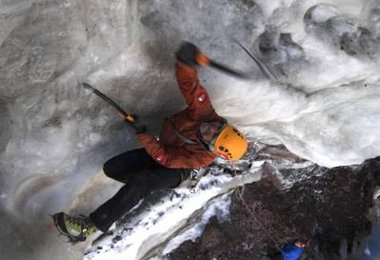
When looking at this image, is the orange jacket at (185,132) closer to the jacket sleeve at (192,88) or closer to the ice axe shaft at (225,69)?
the jacket sleeve at (192,88)

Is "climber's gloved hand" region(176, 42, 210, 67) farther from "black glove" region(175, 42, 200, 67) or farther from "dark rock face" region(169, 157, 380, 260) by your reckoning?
"dark rock face" region(169, 157, 380, 260)

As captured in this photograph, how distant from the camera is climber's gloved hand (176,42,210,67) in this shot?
12.0 feet

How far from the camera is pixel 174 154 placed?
14.0 feet

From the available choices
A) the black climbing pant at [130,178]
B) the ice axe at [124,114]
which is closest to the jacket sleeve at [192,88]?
the ice axe at [124,114]

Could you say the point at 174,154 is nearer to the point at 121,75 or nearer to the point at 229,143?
the point at 229,143

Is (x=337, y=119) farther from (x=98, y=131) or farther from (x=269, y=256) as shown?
(x=269, y=256)

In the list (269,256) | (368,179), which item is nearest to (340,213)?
(368,179)

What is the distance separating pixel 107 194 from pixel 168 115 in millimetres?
1120

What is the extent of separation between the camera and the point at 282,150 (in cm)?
671

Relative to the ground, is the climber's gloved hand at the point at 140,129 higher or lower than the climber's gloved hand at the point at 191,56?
lower

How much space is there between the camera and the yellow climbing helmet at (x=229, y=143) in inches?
153

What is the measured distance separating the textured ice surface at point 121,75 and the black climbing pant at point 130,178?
→ 171mm

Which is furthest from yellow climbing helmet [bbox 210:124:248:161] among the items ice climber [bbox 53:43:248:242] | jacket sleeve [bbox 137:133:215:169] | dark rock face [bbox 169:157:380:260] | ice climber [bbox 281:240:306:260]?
ice climber [bbox 281:240:306:260]

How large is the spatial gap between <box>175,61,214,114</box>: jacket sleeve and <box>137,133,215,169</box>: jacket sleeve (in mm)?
402
